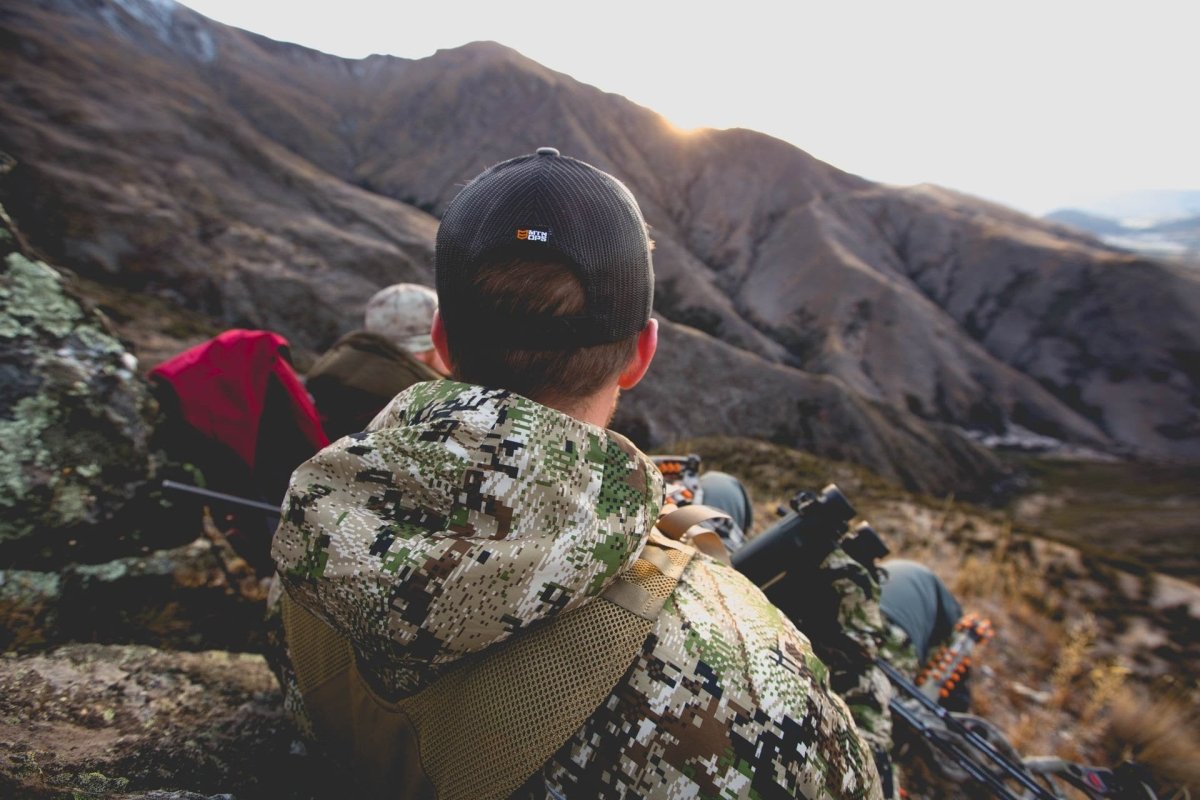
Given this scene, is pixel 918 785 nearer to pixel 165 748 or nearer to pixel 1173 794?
pixel 1173 794

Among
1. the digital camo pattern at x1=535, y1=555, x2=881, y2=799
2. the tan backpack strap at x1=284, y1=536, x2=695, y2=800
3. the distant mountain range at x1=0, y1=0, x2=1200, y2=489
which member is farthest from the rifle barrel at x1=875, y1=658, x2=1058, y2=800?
the distant mountain range at x1=0, y1=0, x2=1200, y2=489

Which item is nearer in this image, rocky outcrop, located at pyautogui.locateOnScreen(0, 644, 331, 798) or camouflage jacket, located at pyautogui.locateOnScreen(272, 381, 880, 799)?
camouflage jacket, located at pyautogui.locateOnScreen(272, 381, 880, 799)

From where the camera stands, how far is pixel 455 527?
3.18ft

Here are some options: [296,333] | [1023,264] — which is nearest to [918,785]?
[296,333]

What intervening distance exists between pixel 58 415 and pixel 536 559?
278 centimetres

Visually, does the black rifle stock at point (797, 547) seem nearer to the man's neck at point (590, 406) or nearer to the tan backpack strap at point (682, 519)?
the tan backpack strap at point (682, 519)

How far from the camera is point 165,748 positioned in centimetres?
152

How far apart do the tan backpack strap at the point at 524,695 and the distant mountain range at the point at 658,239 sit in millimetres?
12323

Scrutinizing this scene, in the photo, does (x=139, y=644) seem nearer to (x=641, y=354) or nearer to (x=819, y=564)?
(x=641, y=354)

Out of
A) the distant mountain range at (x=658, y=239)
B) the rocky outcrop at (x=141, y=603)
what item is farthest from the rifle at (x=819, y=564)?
the distant mountain range at (x=658, y=239)

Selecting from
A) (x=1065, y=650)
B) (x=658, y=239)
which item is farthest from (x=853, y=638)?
(x=658, y=239)

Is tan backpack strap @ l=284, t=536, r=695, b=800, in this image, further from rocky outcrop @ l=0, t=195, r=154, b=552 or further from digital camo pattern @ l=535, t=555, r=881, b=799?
rocky outcrop @ l=0, t=195, r=154, b=552

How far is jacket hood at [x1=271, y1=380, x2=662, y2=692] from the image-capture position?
939mm

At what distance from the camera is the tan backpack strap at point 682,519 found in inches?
62.8
